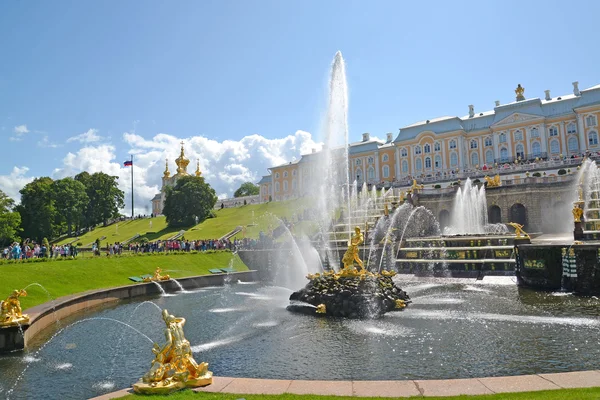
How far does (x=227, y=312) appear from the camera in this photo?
54.6ft

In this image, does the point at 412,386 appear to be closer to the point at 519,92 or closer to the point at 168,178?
the point at 519,92

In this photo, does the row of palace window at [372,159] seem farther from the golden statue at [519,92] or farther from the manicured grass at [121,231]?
the manicured grass at [121,231]

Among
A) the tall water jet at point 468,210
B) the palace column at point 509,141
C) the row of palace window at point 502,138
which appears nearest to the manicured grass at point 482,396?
the tall water jet at point 468,210

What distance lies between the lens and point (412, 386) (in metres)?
6.94

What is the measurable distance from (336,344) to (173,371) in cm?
499

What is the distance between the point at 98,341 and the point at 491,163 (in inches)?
2691

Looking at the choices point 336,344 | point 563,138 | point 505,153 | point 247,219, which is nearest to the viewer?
point 336,344

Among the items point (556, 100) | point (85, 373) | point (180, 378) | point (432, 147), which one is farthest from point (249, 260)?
point (556, 100)

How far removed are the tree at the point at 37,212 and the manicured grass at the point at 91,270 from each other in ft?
118

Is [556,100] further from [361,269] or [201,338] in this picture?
[201,338]

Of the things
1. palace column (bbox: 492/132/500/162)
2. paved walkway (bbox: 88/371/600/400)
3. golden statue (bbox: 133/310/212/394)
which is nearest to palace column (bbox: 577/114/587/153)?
palace column (bbox: 492/132/500/162)

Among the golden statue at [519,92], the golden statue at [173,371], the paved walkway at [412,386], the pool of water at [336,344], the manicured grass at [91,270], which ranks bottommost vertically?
the pool of water at [336,344]

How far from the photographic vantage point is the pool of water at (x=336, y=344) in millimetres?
8734

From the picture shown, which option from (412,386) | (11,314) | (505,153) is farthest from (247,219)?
(412,386)
